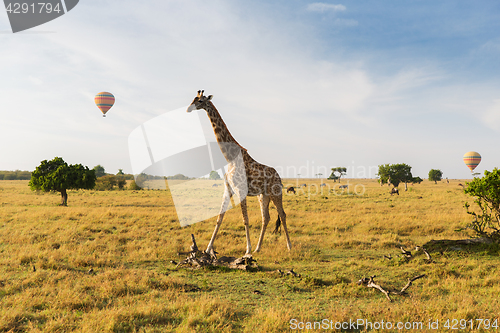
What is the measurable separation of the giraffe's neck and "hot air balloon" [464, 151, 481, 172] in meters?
66.6

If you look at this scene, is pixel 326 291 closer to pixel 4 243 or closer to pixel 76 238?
pixel 76 238

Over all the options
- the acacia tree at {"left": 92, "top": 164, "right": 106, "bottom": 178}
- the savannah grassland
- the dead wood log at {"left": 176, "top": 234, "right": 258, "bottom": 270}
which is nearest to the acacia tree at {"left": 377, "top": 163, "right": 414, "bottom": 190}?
the savannah grassland

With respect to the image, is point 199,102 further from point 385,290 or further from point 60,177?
point 60,177

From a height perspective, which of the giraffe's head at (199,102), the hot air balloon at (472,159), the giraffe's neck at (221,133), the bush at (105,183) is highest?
the hot air balloon at (472,159)

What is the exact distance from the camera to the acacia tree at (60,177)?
106ft

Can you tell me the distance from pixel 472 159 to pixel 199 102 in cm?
6826

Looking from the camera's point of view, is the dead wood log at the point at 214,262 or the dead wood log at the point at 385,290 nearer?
the dead wood log at the point at 385,290

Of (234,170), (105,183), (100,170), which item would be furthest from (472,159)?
(100,170)

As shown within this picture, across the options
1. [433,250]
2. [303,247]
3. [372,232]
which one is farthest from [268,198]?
[372,232]

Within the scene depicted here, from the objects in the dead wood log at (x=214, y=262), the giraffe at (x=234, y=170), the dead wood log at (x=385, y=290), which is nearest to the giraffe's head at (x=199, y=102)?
the giraffe at (x=234, y=170)

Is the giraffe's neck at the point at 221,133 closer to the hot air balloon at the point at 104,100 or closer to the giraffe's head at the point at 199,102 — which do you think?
the giraffe's head at the point at 199,102

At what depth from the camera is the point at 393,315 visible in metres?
5.54

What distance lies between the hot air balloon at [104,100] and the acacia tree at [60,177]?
347 inches

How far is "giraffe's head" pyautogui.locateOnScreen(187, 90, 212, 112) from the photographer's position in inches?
371
